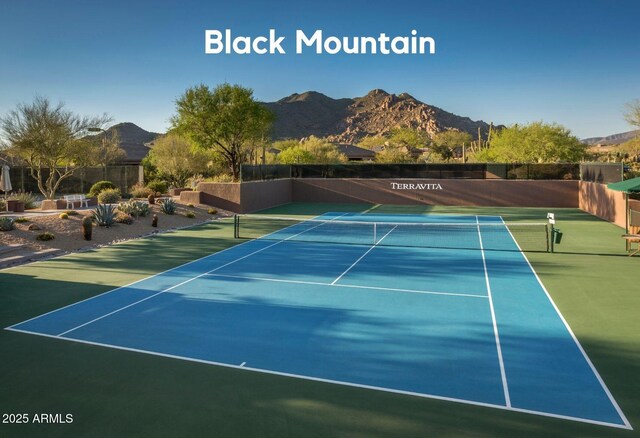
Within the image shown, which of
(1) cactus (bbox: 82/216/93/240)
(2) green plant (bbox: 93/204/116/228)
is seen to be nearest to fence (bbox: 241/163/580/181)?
(2) green plant (bbox: 93/204/116/228)

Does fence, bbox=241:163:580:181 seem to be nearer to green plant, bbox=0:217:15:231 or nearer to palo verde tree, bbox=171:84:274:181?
Result: palo verde tree, bbox=171:84:274:181

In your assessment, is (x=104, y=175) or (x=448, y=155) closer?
(x=104, y=175)

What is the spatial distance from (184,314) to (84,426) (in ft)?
15.5

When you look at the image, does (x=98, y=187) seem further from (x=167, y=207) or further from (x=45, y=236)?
(x=45, y=236)

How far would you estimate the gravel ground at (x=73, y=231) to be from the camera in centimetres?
1923

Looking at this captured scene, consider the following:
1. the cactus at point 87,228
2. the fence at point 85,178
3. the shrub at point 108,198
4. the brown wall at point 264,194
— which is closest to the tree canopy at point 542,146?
the brown wall at point 264,194

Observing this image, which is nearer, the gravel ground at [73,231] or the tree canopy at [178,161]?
the gravel ground at [73,231]

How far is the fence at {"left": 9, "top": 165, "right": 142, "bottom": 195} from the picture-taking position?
42.8m

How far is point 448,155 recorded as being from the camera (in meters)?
93.8

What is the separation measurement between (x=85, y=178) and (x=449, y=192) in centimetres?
2961

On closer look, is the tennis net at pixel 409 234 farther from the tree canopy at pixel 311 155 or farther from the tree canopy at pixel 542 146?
the tree canopy at pixel 542 146

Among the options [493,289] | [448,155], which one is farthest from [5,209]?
[448,155]

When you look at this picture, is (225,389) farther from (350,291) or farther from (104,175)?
(104,175)

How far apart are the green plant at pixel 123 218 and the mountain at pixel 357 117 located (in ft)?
453
